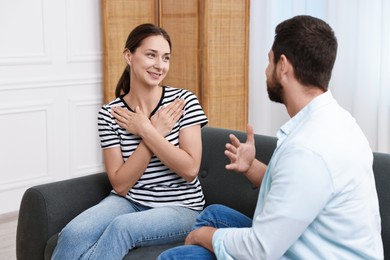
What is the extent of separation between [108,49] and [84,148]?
665 millimetres

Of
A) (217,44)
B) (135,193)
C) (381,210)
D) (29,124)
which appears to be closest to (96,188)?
(135,193)

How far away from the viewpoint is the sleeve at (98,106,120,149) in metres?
2.18

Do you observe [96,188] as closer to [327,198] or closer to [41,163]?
[327,198]

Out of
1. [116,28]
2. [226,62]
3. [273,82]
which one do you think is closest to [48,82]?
[116,28]

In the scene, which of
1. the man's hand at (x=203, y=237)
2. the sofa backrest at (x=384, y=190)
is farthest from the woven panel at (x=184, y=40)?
the man's hand at (x=203, y=237)

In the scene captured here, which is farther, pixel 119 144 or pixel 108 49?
pixel 108 49

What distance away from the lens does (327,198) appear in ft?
4.45

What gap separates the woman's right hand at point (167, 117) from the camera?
6.95ft

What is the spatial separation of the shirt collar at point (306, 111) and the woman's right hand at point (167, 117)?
0.68m

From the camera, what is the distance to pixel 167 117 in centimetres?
212

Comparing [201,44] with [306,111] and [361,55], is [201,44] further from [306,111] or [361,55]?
[306,111]

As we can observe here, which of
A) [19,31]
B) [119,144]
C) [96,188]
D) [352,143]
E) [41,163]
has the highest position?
[19,31]

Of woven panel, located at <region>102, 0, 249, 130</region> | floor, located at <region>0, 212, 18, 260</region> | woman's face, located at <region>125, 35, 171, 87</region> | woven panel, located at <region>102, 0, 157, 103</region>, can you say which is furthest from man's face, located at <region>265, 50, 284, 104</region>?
woven panel, located at <region>102, 0, 157, 103</region>

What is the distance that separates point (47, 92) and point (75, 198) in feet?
5.67
